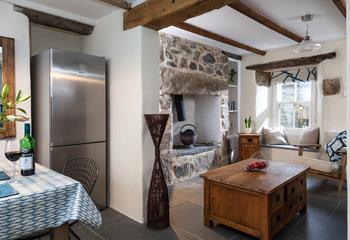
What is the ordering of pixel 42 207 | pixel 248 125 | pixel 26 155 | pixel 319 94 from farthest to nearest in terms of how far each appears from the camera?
pixel 248 125 < pixel 319 94 < pixel 26 155 < pixel 42 207

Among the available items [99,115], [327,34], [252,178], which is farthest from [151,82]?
[327,34]

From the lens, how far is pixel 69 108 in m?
2.62

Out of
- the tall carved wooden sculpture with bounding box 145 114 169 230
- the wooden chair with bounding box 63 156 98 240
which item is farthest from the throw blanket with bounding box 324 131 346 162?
the wooden chair with bounding box 63 156 98 240

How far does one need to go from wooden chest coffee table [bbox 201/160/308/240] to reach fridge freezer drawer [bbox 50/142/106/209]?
123 cm

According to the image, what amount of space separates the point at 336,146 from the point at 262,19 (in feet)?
7.39

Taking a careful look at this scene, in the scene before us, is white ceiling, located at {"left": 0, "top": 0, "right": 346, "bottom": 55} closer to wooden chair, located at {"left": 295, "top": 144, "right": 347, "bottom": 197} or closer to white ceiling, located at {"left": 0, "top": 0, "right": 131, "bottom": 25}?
white ceiling, located at {"left": 0, "top": 0, "right": 131, "bottom": 25}

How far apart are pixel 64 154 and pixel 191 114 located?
2.84 metres

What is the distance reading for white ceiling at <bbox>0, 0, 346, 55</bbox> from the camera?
2768mm

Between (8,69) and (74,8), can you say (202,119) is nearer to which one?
(74,8)

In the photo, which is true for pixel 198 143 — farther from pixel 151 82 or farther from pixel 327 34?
pixel 327 34

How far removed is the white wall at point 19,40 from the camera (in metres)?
2.52

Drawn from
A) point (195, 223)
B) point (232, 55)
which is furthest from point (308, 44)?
point (195, 223)

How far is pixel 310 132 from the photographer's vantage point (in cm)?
461

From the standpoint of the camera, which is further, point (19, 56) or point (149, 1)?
point (19, 56)
